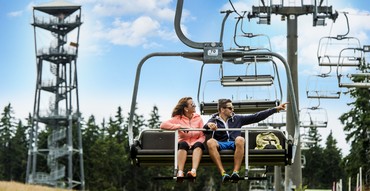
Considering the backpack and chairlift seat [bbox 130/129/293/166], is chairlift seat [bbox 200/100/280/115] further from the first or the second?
the backpack

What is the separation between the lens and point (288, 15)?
21094mm

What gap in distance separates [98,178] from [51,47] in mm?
34926

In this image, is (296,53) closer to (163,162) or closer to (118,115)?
(163,162)

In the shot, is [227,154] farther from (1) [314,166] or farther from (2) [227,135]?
(1) [314,166]

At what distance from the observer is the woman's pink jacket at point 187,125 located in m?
7.95

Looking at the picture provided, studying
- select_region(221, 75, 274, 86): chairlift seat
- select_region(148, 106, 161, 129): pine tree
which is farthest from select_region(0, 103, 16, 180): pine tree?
select_region(221, 75, 274, 86): chairlift seat

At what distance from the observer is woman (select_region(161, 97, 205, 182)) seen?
7689 mm

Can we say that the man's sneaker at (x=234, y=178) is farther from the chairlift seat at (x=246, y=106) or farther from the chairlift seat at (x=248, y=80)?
the chairlift seat at (x=248, y=80)

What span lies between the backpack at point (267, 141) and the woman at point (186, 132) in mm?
554

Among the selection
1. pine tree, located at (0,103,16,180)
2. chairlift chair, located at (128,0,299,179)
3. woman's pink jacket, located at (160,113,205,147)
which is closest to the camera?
chairlift chair, located at (128,0,299,179)

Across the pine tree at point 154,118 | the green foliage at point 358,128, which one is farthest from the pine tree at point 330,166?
the green foliage at point 358,128

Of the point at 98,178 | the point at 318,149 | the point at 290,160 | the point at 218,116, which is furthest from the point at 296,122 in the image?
the point at 318,149

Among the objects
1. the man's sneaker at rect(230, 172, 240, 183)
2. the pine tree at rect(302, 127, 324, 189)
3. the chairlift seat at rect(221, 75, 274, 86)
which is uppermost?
the pine tree at rect(302, 127, 324, 189)

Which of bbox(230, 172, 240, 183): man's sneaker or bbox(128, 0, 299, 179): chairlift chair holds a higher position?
bbox(128, 0, 299, 179): chairlift chair
